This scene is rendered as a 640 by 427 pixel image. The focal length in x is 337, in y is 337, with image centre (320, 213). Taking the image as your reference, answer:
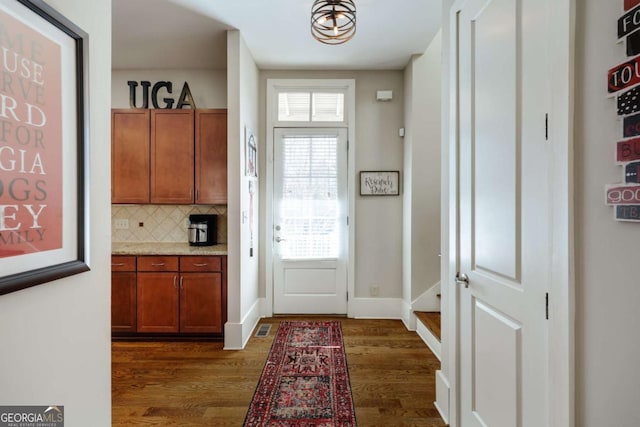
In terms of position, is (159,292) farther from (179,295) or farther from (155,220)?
(155,220)

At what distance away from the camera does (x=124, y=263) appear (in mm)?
3371

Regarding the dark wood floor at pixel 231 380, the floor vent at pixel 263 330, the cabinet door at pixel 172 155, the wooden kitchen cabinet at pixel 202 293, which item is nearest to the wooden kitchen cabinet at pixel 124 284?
the dark wood floor at pixel 231 380

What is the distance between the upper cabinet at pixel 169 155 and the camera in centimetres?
359

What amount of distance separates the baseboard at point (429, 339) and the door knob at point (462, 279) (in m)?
1.21

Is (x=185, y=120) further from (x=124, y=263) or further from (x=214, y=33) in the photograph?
(x=124, y=263)

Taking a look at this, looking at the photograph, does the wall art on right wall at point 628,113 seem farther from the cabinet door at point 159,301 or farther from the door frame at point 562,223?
the cabinet door at point 159,301

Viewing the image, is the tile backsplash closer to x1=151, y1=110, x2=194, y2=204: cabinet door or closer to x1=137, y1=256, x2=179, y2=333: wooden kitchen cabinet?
x1=151, y1=110, x2=194, y2=204: cabinet door

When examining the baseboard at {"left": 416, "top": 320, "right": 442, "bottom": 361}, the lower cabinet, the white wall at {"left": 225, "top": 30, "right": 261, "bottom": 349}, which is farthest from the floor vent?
the baseboard at {"left": 416, "top": 320, "right": 442, "bottom": 361}

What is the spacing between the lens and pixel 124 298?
11.1 feet

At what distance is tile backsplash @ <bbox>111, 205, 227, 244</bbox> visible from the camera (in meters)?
4.01

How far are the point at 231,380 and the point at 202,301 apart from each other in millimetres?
982

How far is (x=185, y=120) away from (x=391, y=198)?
2489 mm

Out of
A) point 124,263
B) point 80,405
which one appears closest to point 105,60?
point 80,405

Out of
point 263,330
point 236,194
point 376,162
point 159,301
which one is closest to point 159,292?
point 159,301
